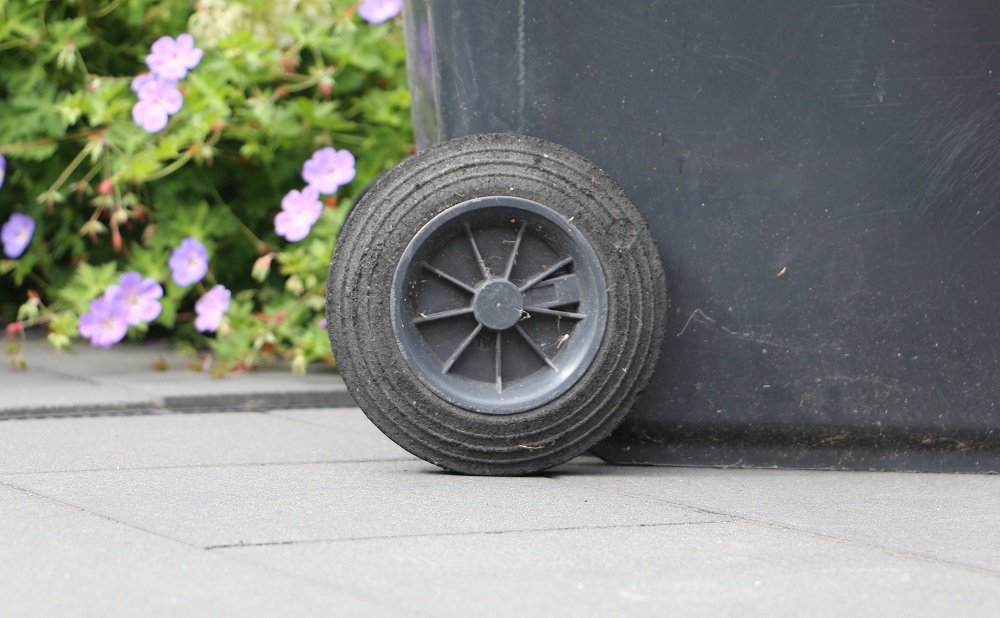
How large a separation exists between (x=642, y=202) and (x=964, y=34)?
0.69m

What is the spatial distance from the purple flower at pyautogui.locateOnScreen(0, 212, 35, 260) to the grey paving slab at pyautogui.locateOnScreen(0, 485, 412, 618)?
2.56 m

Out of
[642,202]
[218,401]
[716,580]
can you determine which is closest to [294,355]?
[218,401]

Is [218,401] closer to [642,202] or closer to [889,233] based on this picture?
[642,202]

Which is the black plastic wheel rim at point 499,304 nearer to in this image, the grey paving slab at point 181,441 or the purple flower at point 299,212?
the grey paving slab at point 181,441

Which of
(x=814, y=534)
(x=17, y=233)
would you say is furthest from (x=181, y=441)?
(x=17, y=233)

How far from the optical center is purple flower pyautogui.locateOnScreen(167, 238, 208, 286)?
4.19 meters

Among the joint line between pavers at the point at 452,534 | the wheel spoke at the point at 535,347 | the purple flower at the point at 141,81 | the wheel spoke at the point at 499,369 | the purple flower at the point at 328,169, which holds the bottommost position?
the joint line between pavers at the point at 452,534

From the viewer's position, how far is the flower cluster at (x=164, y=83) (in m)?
4.10

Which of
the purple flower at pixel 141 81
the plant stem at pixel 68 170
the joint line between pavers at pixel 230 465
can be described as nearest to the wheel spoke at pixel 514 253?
the joint line between pavers at pixel 230 465

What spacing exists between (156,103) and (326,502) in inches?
85.1

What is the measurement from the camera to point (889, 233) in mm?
2695

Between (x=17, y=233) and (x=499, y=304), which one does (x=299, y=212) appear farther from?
(x=499, y=304)

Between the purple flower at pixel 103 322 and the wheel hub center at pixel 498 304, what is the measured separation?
1862mm

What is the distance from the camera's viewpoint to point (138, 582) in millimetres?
1779
